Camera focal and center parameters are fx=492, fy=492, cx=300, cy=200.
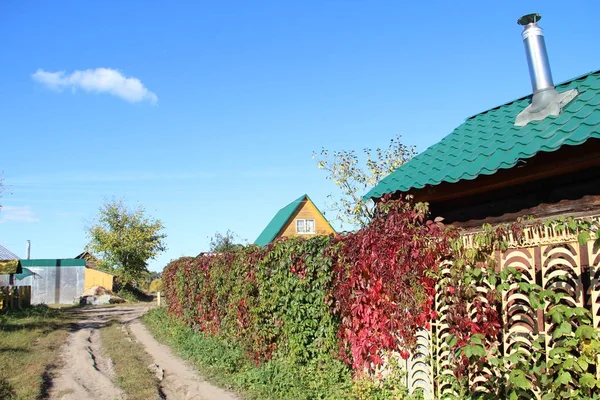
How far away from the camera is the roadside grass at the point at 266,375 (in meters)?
6.55

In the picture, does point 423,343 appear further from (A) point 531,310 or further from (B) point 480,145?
(B) point 480,145

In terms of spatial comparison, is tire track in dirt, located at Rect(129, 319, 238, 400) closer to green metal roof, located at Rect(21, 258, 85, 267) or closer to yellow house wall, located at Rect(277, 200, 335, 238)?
yellow house wall, located at Rect(277, 200, 335, 238)

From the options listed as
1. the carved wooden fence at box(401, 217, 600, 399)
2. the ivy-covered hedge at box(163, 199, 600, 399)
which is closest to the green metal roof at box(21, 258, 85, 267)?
the ivy-covered hedge at box(163, 199, 600, 399)

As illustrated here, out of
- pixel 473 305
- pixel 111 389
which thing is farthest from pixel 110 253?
pixel 473 305

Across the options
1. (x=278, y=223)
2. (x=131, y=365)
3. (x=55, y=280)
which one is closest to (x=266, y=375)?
(x=131, y=365)

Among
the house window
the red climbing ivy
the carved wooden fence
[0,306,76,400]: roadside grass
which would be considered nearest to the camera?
the carved wooden fence

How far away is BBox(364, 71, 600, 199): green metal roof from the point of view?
17.8 ft

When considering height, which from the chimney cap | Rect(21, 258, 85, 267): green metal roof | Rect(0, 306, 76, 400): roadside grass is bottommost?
Rect(0, 306, 76, 400): roadside grass

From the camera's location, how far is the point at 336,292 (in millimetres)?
6371

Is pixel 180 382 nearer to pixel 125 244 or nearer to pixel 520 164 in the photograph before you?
pixel 520 164

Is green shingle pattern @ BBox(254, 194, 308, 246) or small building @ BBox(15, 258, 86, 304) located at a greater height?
green shingle pattern @ BBox(254, 194, 308, 246)

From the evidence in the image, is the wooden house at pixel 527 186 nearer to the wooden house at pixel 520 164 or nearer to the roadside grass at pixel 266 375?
the wooden house at pixel 520 164

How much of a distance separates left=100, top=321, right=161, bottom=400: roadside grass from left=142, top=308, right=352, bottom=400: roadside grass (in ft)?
3.13

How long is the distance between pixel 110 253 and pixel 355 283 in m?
43.1
